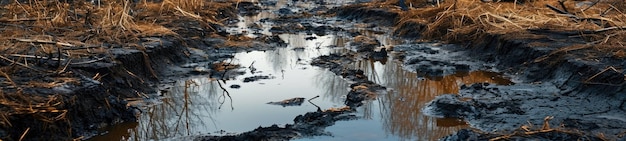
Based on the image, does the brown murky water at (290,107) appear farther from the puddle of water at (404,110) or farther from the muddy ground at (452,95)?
the muddy ground at (452,95)

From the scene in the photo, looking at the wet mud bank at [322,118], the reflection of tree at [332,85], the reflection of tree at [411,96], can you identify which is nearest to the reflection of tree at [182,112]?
the wet mud bank at [322,118]

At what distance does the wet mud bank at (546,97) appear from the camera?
16.4 feet

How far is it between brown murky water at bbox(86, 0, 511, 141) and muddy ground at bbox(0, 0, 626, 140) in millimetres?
161

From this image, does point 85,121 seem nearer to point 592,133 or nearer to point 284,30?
Result: point 592,133

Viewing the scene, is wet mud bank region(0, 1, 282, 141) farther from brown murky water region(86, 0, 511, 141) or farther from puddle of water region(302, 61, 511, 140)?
puddle of water region(302, 61, 511, 140)

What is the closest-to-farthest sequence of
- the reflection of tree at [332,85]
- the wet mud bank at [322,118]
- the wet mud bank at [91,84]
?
the wet mud bank at [91,84]
the wet mud bank at [322,118]
the reflection of tree at [332,85]

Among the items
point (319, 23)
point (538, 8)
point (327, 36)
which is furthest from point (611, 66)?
point (319, 23)

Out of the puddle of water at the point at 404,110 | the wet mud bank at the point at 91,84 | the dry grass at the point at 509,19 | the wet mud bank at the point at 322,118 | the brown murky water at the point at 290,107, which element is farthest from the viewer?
the dry grass at the point at 509,19

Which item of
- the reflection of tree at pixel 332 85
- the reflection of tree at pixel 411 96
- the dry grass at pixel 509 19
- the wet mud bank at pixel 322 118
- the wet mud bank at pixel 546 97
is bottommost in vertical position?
the reflection of tree at pixel 411 96

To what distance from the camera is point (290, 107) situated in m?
6.52

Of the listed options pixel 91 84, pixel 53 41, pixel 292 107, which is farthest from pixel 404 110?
pixel 53 41

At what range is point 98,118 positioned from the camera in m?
5.64

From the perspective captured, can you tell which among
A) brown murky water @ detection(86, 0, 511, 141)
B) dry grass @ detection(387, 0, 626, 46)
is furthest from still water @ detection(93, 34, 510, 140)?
dry grass @ detection(387, 0, 626, 46)

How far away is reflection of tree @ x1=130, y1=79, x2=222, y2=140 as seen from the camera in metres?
5.76
